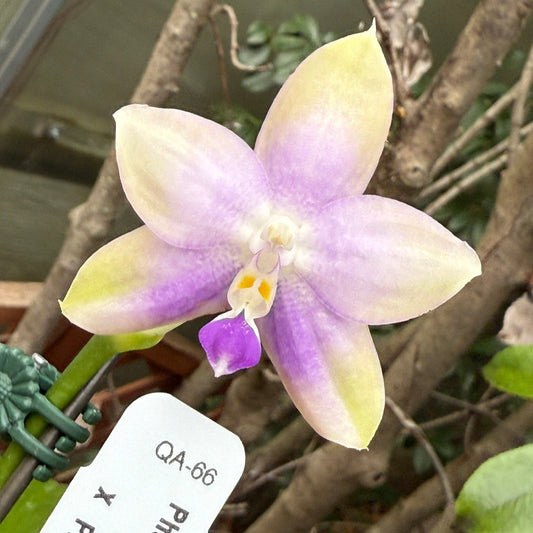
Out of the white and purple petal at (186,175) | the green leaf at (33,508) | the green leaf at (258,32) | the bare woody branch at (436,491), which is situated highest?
the white and purple petal at (186,175)

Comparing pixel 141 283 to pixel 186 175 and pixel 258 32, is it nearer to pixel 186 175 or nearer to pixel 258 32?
pixel 186 175

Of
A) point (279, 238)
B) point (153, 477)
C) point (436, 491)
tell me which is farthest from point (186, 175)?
point (436, 491)

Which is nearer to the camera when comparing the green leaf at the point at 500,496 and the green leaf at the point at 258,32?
the green leaf at the point at 500,496

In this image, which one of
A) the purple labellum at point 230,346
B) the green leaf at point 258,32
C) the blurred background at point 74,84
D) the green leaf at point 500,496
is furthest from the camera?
the green leaf at point 258,32

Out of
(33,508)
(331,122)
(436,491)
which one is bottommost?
(436,491)

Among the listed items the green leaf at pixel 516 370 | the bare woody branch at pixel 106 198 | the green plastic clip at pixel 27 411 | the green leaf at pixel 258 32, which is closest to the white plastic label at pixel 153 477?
the green plastic clip at pixel 27 411

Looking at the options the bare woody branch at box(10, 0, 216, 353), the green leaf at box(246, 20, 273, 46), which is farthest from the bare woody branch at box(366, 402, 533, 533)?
the green leaf at box(246, 20, 273, 46)

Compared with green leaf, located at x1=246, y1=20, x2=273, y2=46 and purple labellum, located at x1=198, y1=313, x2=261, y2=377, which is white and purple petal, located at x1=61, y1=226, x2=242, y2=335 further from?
green leaf, located at x1=246, y1=20, x2=273, y2=46

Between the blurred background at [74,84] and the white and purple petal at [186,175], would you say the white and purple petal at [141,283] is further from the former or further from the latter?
the blurred background at [74,84]
